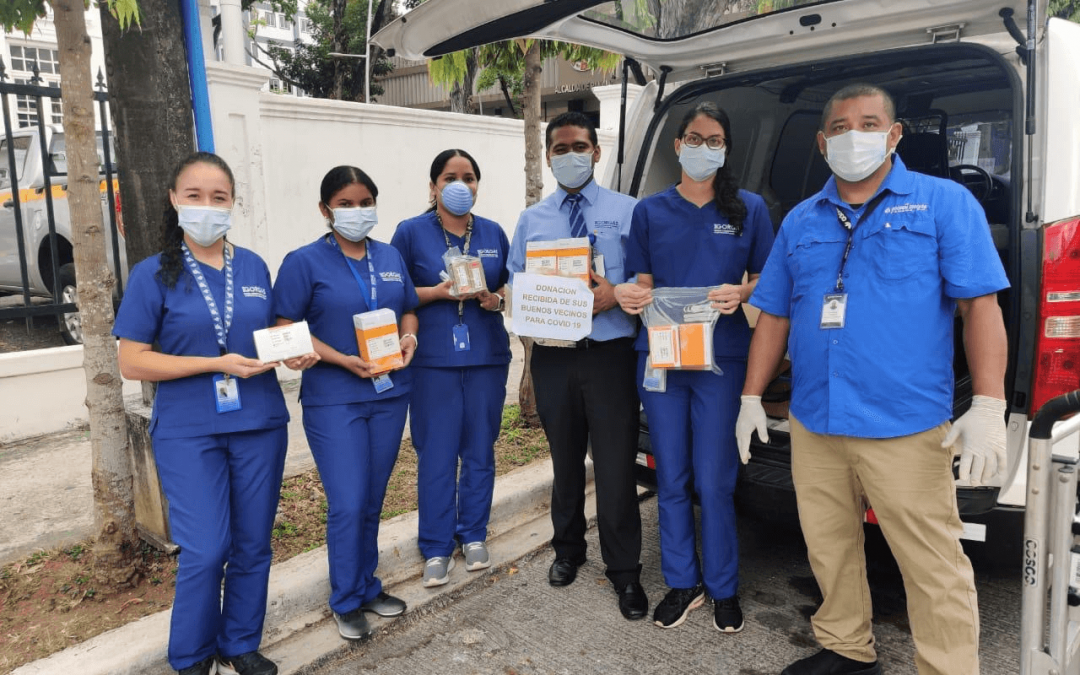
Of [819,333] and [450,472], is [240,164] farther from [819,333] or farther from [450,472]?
[819,333]

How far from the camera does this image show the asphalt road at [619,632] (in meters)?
2.74

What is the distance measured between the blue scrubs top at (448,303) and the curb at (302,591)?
0.89 meters

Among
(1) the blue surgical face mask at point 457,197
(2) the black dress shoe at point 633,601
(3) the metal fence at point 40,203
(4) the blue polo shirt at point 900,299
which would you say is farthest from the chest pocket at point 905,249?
(3) the metal fence at point 40,203

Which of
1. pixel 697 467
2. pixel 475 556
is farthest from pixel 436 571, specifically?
pixel 697 467

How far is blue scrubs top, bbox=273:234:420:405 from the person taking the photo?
283 cm

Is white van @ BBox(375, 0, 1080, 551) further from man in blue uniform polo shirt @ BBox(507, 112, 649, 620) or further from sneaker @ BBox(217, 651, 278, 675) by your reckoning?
sneaker @ BBox(217, 651, 278, 675)

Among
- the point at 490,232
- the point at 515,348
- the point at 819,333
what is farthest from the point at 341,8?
the point at 819,333

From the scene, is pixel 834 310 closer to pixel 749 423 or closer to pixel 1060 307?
pixel 749 423

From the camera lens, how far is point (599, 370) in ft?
10.1

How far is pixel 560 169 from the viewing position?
314cm

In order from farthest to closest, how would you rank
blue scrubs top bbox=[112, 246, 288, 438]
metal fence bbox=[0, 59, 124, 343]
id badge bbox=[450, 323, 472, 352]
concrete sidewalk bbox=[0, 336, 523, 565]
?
metal fence bbox=[0, 59, 124, 343]
concrete sidewalk bbox=[0, 336, 523, 565]
id badge bbox=[450, 323, 472, 352]
blue scrubs top bbox=[112, 246, 288, 438]

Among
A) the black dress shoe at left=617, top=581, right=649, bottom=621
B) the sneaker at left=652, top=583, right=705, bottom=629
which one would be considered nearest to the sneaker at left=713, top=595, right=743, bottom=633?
the sneaker at left=652, top=583, right=705, bottom=629

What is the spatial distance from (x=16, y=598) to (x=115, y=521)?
17.5 inches

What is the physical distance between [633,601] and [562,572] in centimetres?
39
